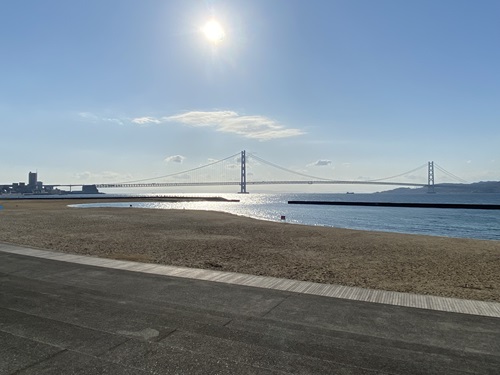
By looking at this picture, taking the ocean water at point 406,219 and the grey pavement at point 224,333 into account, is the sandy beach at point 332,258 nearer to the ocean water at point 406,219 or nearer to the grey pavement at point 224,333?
the grey pavement at point 224,333

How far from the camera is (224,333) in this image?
4.98m

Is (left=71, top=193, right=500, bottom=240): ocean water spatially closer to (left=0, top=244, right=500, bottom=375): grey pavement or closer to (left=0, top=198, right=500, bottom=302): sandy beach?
(left=0, top=198, right=500, bottom=302): sandy beach

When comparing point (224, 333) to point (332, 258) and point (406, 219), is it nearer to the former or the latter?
point (332, 258)

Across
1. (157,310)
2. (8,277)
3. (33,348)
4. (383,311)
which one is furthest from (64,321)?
(383,311)

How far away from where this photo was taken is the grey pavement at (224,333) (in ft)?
13.4

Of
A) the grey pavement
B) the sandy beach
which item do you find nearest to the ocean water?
the sandy beach

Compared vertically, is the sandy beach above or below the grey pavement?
below

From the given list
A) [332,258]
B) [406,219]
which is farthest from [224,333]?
[406,219]

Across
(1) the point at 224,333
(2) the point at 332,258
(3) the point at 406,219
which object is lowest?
(3) the point at 406,219

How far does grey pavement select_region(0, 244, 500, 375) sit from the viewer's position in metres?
4.10

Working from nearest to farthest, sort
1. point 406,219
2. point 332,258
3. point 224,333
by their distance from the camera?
point 224,333 < point 332,258 < point 406,219

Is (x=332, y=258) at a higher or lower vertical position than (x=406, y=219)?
higher

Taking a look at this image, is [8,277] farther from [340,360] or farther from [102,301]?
[340,360]

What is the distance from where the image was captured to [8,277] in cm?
803
